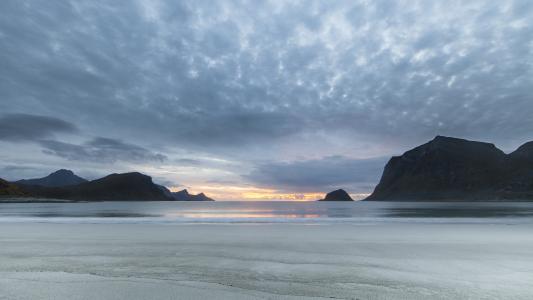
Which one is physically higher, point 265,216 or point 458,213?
point 458,213

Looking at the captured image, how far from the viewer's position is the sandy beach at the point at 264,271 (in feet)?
25.1

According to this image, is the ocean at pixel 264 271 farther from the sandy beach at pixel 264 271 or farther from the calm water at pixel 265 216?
the calm water at pixel 265 216

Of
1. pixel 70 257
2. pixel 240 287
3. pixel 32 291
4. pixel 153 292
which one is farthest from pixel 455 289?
pixel 70 257

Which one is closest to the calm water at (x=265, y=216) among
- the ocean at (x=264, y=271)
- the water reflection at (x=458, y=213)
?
the water reflection at (x=458, y=213)

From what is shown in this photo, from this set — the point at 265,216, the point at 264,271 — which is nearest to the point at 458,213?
the point at 265,216

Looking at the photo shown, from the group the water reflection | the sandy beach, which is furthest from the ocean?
the water reflection

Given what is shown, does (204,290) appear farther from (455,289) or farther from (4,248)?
(4,248)

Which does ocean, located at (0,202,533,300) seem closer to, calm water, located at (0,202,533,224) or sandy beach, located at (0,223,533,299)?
sandy beach, located at (0,223,533,299)

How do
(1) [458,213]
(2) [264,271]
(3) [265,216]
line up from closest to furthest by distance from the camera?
(2) [264,271]
(3) [265,216]
(1) [458,213]

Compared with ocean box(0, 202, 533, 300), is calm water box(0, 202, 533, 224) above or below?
above

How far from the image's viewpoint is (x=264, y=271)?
392 inches

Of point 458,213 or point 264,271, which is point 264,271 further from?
point 458,213

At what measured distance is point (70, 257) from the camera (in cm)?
1247

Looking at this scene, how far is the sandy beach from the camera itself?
7660mm
